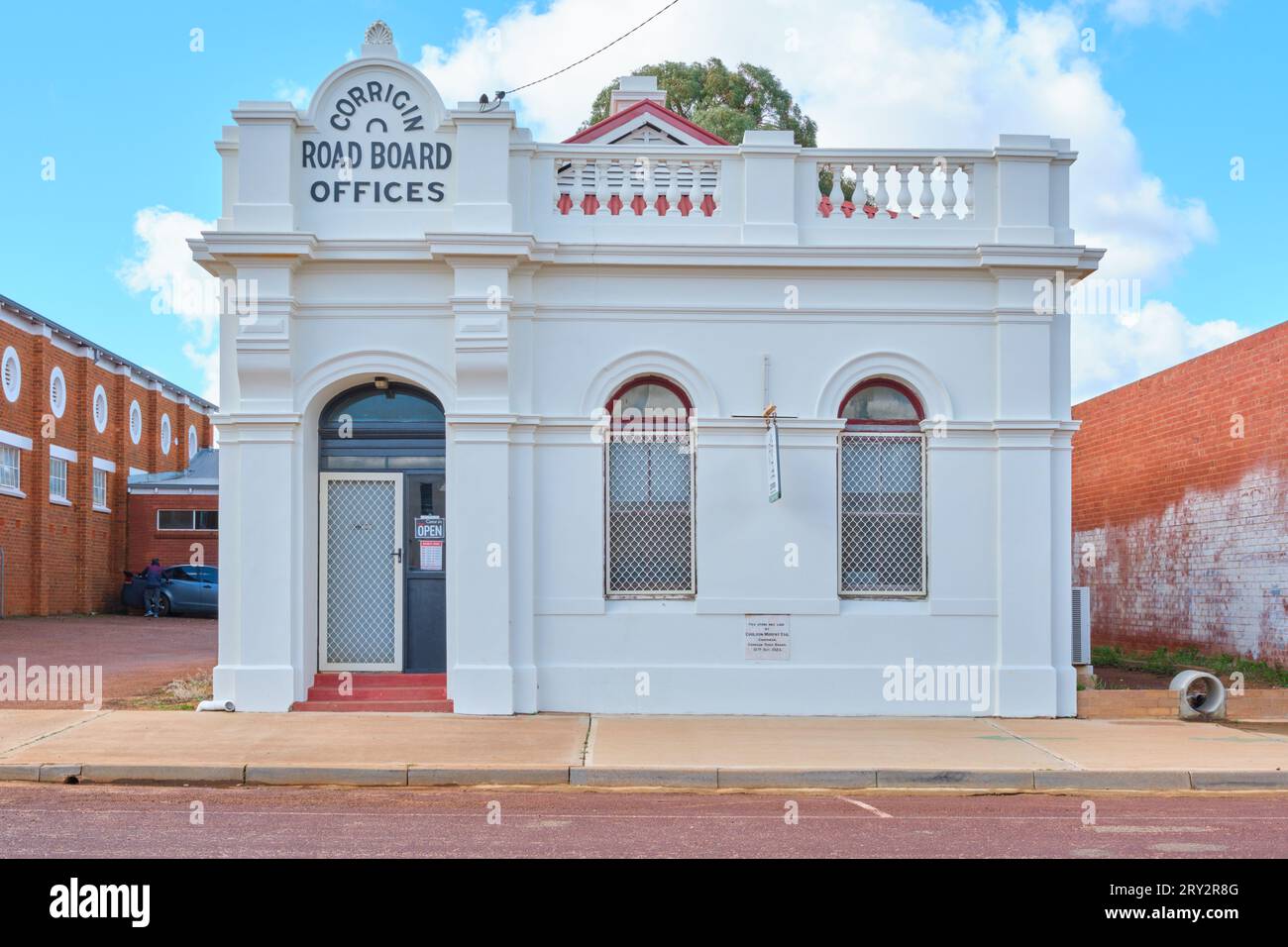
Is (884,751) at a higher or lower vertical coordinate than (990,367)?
lower

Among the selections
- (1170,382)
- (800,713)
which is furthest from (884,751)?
(1170,382)

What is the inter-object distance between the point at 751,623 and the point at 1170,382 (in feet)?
32.0

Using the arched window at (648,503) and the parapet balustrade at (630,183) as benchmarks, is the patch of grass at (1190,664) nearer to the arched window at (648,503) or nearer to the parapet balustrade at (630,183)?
the arched window at (648,503)

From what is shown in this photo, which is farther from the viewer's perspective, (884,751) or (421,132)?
(421,132)

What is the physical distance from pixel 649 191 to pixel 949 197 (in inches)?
125

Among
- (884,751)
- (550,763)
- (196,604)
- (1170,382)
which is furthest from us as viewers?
(196,604)

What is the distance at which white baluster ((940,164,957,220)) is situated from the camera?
13945mm

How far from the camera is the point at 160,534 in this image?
3462 cm

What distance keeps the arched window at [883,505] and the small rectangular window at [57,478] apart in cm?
2269

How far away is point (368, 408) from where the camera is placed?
14164 millimetres

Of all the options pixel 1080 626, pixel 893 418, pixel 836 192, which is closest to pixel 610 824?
pixel 893 418

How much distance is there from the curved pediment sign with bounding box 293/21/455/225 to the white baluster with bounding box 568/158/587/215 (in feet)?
4.15

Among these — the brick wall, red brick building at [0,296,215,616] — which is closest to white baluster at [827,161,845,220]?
red brick building at [0,296,215,616]

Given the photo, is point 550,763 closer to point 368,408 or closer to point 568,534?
point 568,534
